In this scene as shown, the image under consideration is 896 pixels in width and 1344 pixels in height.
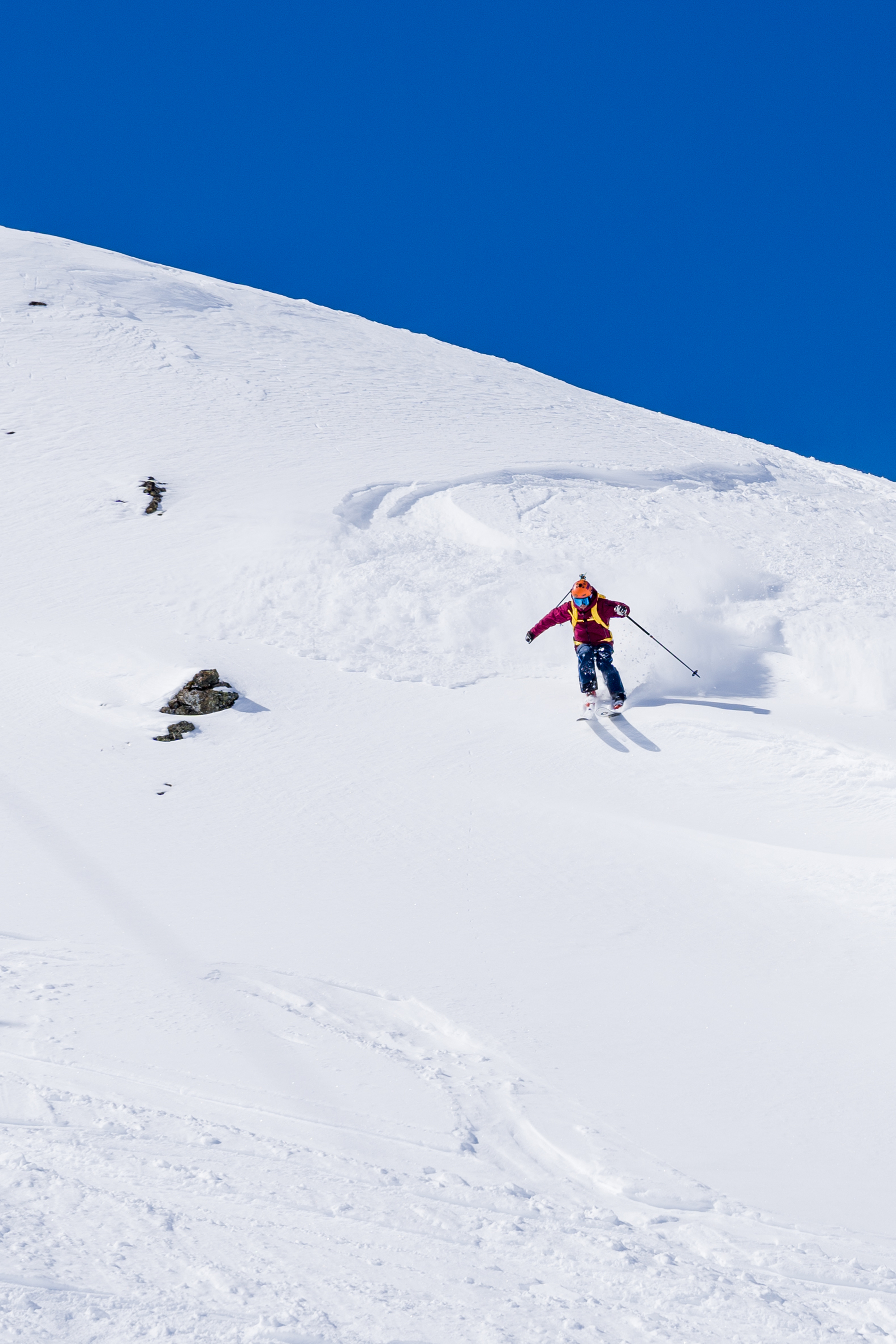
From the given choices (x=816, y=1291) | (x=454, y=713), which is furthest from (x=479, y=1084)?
(x=454, y=713)

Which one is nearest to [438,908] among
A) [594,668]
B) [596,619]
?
[594,668]

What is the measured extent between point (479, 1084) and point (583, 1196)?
1065 millimetres

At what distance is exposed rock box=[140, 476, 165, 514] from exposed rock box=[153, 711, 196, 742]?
23.8ft

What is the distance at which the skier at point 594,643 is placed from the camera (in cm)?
1112

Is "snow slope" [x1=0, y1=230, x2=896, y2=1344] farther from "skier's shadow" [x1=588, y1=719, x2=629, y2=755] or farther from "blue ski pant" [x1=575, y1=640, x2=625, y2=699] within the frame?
"blue ski pant" [x1=575, y1=640, x2=625, y2=699]

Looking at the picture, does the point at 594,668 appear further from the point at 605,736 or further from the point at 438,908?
the point at 438,908

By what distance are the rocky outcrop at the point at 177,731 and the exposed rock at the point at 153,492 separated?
7.25 m

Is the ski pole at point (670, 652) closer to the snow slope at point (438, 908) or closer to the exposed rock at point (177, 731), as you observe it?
the snow slope at point (438, 908)

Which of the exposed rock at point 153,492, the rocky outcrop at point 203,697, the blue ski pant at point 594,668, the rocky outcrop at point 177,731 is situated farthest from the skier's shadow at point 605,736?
the exposed rock at point 153,492

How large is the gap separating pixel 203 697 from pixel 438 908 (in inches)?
194

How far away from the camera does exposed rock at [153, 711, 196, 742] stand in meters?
10.8

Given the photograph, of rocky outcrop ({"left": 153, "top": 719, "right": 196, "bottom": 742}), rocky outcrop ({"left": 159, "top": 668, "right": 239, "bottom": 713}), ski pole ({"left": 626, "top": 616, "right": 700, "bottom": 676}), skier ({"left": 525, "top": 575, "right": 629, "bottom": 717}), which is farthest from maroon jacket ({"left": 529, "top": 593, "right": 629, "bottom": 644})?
rocky outcrop ({"left": 153, "top": 719, "right": 196, "bottom": 742})

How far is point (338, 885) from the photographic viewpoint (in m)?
7.95

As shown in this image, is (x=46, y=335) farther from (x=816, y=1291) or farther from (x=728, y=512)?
(x=816, y=1291)
